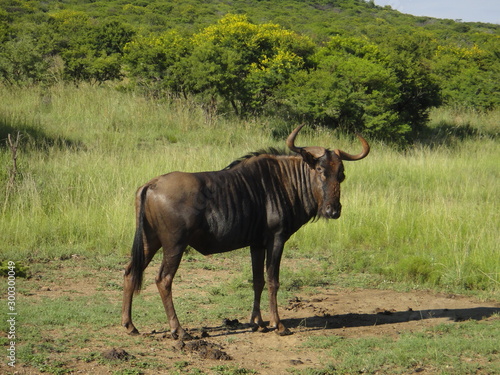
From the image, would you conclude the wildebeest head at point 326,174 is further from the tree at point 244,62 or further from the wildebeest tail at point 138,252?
the tree at point 244,62

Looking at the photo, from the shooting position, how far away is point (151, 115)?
15609 mm

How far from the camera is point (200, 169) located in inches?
468

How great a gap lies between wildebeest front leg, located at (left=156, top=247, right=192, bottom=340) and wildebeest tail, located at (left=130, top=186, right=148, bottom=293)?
10.0 inches

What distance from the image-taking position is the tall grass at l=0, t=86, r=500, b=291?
8570 mm

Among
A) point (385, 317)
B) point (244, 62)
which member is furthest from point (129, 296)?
point (244, 62)

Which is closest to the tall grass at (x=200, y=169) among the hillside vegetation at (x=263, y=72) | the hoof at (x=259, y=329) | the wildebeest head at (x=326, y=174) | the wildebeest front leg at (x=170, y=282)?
the hillside vegetation at (x=263, y=72)

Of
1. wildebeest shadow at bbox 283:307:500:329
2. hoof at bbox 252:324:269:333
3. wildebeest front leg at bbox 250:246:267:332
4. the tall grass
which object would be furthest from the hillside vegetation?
hoof at bbox 252:324:269:333

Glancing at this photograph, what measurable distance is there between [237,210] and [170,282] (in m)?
0.87

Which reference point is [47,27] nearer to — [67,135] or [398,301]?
[67,135]

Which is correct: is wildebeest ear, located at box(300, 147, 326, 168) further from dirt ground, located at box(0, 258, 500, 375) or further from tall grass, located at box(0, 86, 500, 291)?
tall grass, located at box(0, 86, 500, 291)

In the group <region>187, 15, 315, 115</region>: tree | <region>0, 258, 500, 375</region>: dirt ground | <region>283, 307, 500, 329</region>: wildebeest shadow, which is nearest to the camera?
<region>0, 258, 500, 375</region>: dirt ground

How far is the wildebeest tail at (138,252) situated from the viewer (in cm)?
576

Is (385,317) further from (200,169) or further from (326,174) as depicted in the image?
(200,169)

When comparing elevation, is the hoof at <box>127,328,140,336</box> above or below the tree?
below
